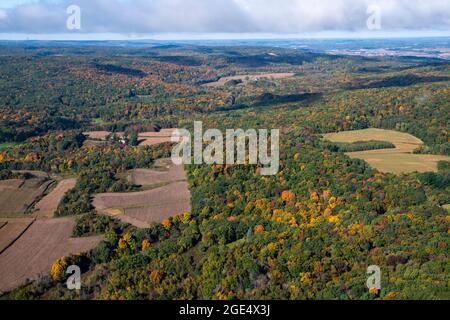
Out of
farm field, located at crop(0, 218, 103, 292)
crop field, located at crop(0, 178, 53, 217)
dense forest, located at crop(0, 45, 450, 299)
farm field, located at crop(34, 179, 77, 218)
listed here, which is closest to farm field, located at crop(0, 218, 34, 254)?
farm field, located at crop(0, 218, 103, 292)

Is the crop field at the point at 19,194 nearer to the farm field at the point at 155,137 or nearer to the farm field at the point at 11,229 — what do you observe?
the farm field at the point at 11,229

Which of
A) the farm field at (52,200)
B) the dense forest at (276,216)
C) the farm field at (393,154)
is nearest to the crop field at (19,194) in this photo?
the farm field at (52,200)

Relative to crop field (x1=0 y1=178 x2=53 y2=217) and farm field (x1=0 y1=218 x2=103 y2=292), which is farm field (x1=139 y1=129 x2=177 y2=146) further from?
farm field (x1=0 y1=218 x2=103 y2=292)

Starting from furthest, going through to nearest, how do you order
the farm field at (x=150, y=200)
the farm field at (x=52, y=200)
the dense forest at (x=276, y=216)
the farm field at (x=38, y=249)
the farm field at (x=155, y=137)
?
the farm field at (x=155, y=137)
the farm field at (x=52, y=200)
the farm field at (x=150, y=200)
the farm field at (x=38, y=249)
the dense forest at (x=276, y=216)

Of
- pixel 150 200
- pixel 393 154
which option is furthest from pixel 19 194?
pixel 393 154

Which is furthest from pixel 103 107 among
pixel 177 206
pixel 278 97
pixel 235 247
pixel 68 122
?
pixel 235 247

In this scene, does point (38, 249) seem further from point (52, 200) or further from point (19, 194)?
point (19, 194)

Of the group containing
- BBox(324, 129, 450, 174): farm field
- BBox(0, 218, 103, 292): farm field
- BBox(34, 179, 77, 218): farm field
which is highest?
BBox(324, 129, 450, 174): farm field
